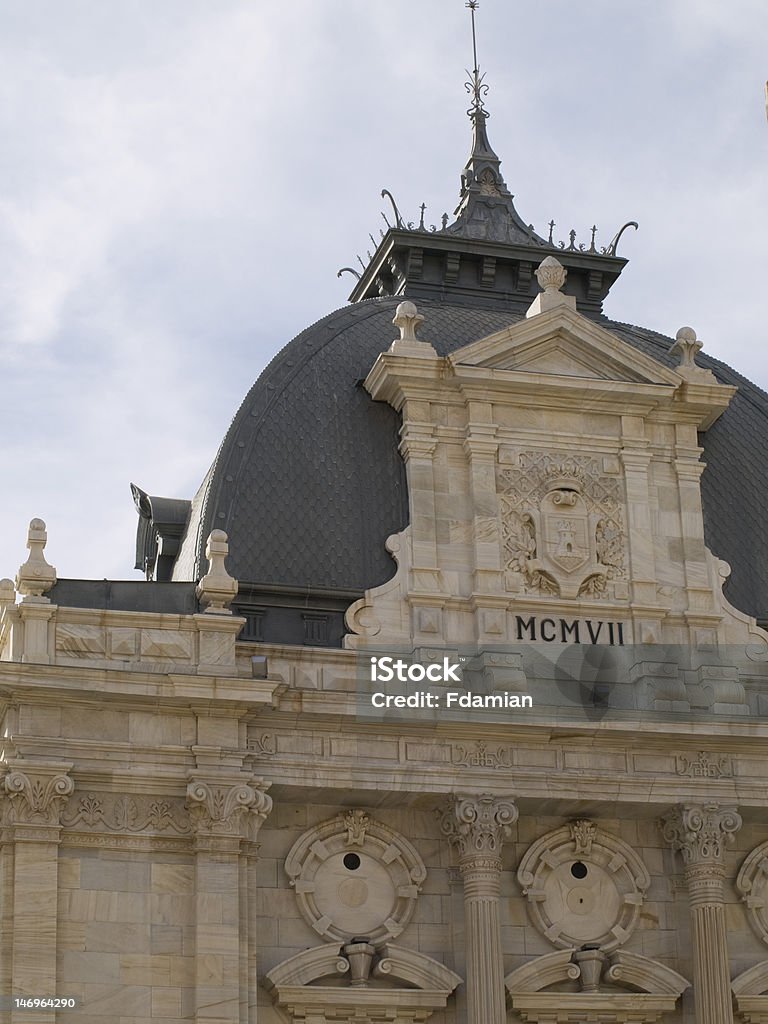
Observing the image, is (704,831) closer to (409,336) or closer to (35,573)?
(409,336)

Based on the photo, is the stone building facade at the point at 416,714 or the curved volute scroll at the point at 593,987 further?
the curved volute scroll at the point at 593,987

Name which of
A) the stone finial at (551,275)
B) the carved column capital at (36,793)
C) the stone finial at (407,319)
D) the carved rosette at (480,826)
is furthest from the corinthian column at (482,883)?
the stone finial at (551,275)

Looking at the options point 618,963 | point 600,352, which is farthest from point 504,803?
point 600,352

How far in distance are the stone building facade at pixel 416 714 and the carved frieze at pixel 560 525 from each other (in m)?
0.04

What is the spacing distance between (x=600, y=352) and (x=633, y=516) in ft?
8.05

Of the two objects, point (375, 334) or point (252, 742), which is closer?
point (252, 742)

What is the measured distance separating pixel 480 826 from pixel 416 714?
5.51ft

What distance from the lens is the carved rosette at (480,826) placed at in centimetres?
2995

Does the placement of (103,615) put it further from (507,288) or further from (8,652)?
(507,288)

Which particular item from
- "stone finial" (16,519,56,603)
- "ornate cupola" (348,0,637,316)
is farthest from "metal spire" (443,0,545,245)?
"stone finial" (16,519,56,603)

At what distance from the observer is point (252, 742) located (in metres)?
29.8

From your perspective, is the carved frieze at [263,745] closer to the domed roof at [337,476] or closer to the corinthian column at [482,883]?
the domed roof at [337,476]

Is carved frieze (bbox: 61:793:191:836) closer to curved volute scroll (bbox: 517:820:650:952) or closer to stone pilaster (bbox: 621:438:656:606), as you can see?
curved volute scroll (bbox: 517:820:650:952)

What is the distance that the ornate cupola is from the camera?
37.0 meters
